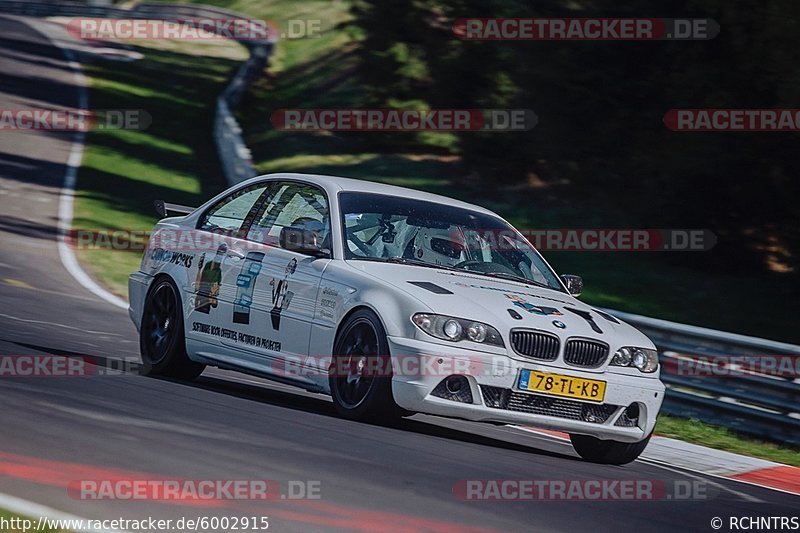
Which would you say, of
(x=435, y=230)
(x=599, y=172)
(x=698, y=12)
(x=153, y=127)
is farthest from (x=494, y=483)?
(x=153, y=127)

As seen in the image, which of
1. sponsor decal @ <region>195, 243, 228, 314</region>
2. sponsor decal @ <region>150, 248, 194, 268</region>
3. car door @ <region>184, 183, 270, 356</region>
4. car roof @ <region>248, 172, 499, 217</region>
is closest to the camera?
car roof @ <region>248, 172, 499, 217</region>

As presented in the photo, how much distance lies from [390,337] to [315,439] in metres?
0.82

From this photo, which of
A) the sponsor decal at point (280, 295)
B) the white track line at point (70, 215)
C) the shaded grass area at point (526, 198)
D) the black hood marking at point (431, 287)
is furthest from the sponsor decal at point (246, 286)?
the shaded grass area at point (526, 198)

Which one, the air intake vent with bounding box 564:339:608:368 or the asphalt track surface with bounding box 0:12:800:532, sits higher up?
the air intake vent with bounding box 564:339:608:368

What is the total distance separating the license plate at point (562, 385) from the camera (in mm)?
7895

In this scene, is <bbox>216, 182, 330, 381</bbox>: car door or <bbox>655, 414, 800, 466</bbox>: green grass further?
<bbox>655, 414, 800, 466</bbox>: green grass

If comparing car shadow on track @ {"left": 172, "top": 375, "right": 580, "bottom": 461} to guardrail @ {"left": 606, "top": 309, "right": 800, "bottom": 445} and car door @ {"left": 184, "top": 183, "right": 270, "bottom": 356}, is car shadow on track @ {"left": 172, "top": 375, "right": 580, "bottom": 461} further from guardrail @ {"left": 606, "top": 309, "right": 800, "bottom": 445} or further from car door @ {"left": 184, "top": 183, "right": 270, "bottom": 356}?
guardrail @ {"left": 606, "top": 309, "right": 800, "bottom": 445}

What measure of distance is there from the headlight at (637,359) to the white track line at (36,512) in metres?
4.11

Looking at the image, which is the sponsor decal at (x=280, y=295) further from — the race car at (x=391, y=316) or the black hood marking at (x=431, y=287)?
the black hood marking at (x=431, y=287)

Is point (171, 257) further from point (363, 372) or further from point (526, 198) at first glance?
point (526, 198)

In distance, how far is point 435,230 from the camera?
903 cm

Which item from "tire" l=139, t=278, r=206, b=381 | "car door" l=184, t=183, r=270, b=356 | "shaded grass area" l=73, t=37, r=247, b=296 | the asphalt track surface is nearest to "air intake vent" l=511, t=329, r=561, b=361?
the asphalt track surface

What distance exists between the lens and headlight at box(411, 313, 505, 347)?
7.80 m

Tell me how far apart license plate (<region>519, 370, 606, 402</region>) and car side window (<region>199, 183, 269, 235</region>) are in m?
2.70
